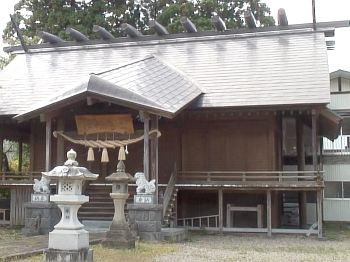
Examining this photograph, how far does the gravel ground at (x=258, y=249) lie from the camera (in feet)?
36.7

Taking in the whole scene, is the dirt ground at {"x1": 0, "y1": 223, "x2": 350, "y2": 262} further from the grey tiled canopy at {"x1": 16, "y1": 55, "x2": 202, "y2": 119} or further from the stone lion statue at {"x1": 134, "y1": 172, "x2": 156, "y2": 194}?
the grey tiled canopy at {"x1": 16, "y1": 55, "x2": 202, "y2": 119}

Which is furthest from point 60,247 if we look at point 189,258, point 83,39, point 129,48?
point 83,39

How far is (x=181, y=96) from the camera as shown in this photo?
16891 mm

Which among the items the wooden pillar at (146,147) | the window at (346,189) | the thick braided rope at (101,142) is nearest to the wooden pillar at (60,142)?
the thick braided rope at (101,142)

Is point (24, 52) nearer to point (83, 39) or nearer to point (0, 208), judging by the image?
point (83, 39)

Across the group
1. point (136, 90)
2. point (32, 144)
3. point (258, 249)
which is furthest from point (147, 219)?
point (32, 144)

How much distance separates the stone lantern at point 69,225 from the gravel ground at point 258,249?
1696 millimetres

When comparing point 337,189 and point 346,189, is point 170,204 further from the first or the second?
point 346,189

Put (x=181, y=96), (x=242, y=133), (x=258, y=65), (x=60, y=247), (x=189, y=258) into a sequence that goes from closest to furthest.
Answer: (x=60, y=247), (x=189, y=258), (x=181, y=96), (x=242, y=133), (x=258, y=65)

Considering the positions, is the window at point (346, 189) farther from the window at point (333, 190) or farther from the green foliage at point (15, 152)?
the green foliage at point (15, 152)

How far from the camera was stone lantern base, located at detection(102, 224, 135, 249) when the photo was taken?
39.4ft

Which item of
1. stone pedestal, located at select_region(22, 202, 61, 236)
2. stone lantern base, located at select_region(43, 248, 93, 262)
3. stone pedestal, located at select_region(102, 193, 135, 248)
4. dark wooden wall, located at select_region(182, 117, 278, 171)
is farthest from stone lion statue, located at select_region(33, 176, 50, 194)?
stone lantern base, located at select_region(43, 248, 93, 262)

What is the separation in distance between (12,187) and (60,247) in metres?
9.29

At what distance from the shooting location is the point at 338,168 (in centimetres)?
2427
